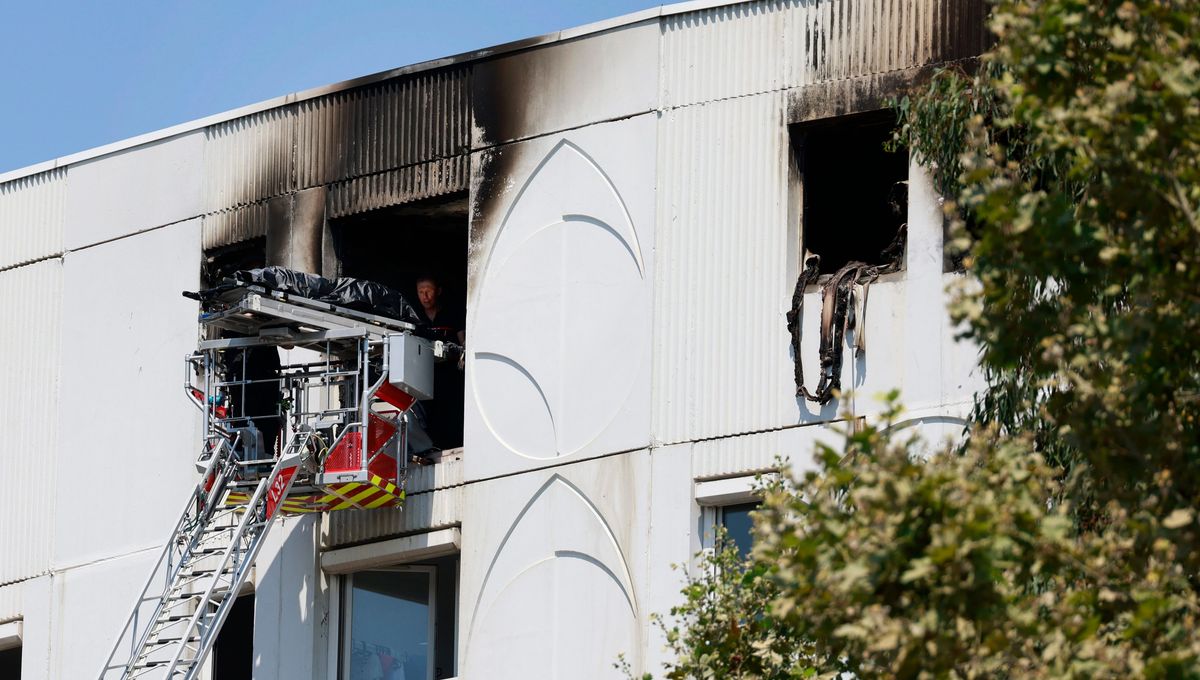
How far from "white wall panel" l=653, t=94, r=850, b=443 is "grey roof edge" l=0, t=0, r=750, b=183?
111 cm

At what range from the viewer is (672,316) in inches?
1003

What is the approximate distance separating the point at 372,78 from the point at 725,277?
5543 mm

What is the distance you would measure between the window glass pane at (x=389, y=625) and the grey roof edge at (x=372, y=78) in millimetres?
5501

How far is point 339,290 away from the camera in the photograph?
88.0 feet

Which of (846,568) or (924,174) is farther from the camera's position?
(924,174)

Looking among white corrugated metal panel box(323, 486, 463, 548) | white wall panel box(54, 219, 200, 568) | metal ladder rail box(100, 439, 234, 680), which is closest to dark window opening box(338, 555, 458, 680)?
white corrugated metal panel box(323, 486, 463, 548)

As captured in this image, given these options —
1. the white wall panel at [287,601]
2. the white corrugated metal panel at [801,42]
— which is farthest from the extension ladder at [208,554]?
the white corrugated metal panel at [801,42]

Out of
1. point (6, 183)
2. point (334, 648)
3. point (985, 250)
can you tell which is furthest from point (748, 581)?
point (6, 183)

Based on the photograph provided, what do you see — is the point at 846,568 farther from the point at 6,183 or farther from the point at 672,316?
the point at 6,183

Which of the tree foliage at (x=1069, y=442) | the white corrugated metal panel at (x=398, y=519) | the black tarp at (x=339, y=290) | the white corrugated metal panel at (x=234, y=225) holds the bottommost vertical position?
the tree foliage at (x=1069, y=442)

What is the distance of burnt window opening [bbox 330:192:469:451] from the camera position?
2862 centimetres

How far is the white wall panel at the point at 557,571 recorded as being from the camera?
82.7 ft

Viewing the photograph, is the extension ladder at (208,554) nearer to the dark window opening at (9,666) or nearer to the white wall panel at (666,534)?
the white wall panel at (666,534)

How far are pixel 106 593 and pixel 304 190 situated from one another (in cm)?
524
